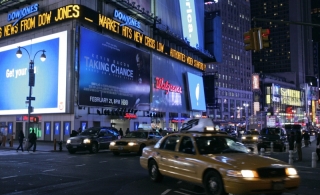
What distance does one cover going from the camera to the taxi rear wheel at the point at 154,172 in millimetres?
10578

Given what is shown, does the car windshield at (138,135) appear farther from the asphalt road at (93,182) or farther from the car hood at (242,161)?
the car hood at (242,161)

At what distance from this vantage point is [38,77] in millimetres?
40906

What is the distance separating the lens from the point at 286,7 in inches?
7170

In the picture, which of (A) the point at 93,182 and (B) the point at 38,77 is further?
(B) the point at 38,77

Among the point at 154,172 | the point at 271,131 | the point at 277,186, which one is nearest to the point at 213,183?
the point at 277,186

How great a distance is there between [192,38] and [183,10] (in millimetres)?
5281

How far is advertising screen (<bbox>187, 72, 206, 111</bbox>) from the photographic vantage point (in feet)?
209

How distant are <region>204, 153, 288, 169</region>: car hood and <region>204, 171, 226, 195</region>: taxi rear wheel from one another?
335mm

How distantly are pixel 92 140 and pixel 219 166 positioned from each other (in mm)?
15625

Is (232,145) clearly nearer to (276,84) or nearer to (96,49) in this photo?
(96,49)

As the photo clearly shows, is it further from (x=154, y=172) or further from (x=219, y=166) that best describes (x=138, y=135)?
(x=219, y=166)

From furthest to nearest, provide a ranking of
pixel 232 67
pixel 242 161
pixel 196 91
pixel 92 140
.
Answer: pixel 232 67 → pixel 196 91 → pixel 92 140 → pixel 242 161

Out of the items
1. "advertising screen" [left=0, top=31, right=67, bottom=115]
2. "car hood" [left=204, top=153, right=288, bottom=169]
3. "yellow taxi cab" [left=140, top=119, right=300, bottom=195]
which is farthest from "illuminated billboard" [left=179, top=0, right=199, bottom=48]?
"car hood" [left=204, top=153, right=288, bottom=169]

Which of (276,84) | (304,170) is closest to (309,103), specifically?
(276,84)
